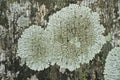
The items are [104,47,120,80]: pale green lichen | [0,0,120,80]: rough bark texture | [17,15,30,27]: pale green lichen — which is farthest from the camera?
[17,15,30,27]: pale green lichen

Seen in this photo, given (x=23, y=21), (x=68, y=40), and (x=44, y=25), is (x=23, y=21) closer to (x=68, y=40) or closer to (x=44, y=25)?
(x=44, y=25)

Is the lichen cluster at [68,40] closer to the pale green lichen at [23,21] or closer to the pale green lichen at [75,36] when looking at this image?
the pale green lichen at [75,36]

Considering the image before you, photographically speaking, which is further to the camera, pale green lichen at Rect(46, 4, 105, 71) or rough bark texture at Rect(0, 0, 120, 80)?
rough bark texture at Rect(0, 0, 120, 80)

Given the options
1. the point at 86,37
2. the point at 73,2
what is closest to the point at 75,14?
the point at 86,37

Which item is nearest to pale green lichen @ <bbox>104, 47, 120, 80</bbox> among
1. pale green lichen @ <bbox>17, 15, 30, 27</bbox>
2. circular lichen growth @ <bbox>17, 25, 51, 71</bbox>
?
circular lichen growth @ <bbox>17, 25, 51, 71</bbox>

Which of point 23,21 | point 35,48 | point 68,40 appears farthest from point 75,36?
point 23,21

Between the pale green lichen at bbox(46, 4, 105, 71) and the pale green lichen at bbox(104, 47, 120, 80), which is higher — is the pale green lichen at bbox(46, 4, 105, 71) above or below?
above

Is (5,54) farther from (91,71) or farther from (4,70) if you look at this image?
(91,71)

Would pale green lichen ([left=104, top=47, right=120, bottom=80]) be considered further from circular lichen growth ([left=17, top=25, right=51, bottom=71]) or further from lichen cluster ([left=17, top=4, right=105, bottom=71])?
circular lichen growth ([left=17, top=25, right=51, bottom=71])

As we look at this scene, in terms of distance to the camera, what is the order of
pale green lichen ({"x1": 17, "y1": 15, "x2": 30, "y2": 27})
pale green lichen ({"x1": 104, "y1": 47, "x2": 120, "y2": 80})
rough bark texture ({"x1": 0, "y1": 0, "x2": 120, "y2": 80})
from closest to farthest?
pale green lichen ({"x1": 104, "y1": 47, "x2": 120, "y2": 80}), rough bark texture ({"x1": 0, "y1": 0, "x2": 120, "y2": 80}), pale green lichen ({"x1": 17, "y1": 15, "x2": 30, "y2": 27})
